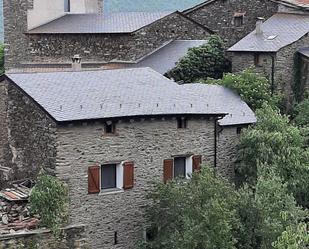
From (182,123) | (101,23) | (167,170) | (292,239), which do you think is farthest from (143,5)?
(292,239)

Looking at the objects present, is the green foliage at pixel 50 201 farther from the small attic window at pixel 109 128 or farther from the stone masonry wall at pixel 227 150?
the stone masonry wall at pixel 227 150

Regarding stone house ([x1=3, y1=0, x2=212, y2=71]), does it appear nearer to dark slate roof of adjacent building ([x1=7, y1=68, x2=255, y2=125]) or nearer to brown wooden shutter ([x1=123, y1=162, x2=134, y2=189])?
dark slate roof of adjacent building ([x1=7, y1=68, x2=255, y2=125])

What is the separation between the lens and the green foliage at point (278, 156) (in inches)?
1058

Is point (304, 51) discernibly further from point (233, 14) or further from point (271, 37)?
point (233, 14)

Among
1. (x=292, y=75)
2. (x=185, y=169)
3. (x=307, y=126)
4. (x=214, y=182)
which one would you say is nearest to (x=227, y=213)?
(x=214, y=182)

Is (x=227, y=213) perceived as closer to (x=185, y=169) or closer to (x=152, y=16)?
(x=185, y=169)

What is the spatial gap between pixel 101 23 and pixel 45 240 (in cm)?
1736

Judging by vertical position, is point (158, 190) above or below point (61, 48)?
below

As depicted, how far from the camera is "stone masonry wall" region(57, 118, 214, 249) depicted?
2394 cm

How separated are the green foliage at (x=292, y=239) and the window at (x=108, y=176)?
5.34 m

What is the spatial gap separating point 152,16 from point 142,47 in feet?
6.59

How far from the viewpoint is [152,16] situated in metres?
37.9

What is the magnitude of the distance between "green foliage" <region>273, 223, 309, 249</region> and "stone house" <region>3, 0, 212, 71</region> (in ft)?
53.0

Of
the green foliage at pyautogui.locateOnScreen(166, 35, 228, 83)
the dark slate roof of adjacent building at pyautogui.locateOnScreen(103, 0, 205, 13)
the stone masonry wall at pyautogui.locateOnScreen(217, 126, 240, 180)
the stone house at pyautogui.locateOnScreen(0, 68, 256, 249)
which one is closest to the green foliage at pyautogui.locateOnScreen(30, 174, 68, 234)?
the stone house at pyautogui.locateOnScreen(0, 68, 256, 249)
